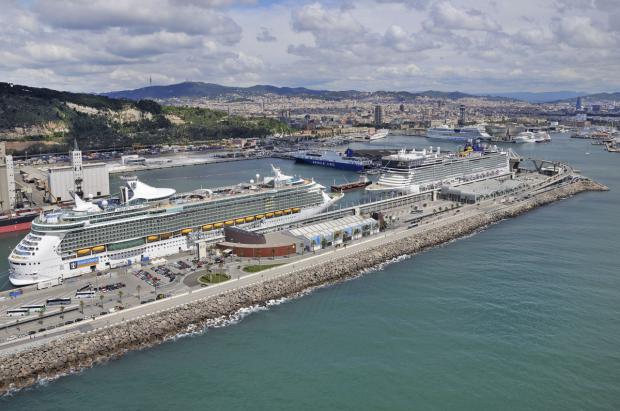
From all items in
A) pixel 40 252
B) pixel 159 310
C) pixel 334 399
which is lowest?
pixel 334 399

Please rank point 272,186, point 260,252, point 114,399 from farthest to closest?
point 272,186 → point 260,252 → point 114,399

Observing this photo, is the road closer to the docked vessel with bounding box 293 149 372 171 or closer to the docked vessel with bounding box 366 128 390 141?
the docked vessel with bounding box 293 149 372 171

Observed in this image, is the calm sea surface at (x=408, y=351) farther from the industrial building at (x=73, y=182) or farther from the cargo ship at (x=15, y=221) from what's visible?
the industrial building at (x=73, y=182)

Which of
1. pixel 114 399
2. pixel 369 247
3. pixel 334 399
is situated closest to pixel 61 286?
pixel 114 399

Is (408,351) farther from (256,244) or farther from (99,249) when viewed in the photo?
(99,249)

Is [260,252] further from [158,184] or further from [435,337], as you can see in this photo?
[158,184]

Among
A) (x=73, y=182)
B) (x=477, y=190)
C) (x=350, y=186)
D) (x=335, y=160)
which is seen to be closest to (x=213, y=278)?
(x=477, y=190)

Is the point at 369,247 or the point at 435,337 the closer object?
the point at 435,337
